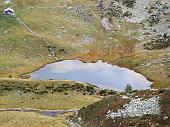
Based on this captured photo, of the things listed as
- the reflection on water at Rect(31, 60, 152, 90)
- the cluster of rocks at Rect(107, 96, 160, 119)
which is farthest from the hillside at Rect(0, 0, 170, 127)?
the reflection on water at Rect(31, 60, 152, 90)

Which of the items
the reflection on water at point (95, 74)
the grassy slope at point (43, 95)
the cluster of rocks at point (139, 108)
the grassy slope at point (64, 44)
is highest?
the grassy slope at point (64, 44)

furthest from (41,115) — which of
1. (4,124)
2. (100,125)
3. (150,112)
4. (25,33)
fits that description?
(25,33)

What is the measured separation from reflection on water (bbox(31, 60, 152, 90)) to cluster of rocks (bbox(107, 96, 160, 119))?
63.2 m

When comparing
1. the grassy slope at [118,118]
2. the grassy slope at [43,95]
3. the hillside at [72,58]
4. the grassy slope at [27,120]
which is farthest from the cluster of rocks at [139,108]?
the grassy slope at [43,95]

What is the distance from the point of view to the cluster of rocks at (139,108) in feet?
248

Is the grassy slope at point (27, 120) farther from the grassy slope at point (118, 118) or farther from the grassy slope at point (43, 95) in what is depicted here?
the grassy slope at point (43, 95)

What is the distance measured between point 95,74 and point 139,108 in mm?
78843

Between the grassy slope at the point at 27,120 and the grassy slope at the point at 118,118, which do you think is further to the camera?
the grassy slope at the point at 27,120

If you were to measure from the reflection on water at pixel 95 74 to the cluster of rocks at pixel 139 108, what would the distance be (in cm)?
6323

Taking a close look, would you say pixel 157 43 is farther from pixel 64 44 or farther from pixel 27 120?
pixel 27 120

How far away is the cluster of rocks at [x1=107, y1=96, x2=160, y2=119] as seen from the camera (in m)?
75.7

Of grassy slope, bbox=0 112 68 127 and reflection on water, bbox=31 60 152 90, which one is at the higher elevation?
reflection on water, bbox=31 60 152 90

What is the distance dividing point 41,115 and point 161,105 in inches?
1105

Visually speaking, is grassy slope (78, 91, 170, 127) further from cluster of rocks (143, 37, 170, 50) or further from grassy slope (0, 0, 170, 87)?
cluster of rocks (143, 37, 170, 50)
